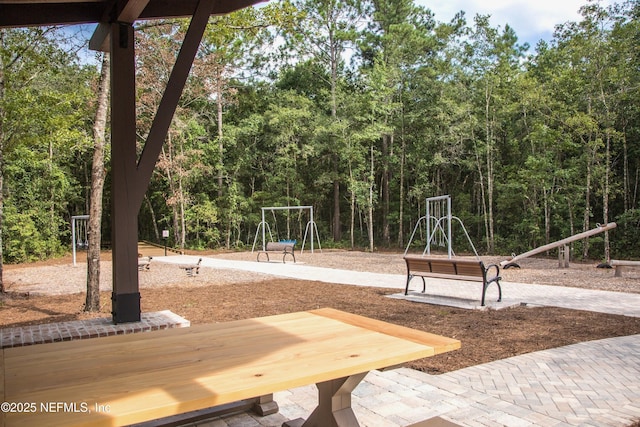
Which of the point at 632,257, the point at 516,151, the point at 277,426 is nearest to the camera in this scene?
the point at 277,426

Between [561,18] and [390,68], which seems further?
[390,68]

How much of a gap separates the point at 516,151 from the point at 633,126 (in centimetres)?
422

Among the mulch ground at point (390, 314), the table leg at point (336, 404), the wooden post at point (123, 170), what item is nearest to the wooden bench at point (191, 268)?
the mulch ground at point (390, 314)

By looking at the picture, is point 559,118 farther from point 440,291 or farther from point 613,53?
point 440,291

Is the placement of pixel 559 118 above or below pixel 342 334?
above

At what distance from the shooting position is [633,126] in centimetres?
1673

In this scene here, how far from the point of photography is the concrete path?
2.77 metres

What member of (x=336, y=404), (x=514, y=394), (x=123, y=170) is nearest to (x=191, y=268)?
(x=123, y=170)

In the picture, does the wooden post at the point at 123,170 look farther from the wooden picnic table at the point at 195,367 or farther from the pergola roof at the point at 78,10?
the wooden picnic table at the point at 195,367

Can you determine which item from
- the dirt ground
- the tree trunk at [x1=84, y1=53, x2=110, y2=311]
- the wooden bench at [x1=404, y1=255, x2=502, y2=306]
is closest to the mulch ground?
the dirt ground

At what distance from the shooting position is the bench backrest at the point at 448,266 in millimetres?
6672

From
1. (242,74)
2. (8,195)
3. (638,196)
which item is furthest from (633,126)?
(8,195)

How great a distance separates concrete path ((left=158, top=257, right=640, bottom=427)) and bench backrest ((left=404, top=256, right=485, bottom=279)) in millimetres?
2126

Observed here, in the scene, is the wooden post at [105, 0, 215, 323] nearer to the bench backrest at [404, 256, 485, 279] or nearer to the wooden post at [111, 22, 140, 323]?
the wooden post at [111, 22, 140, 323]
